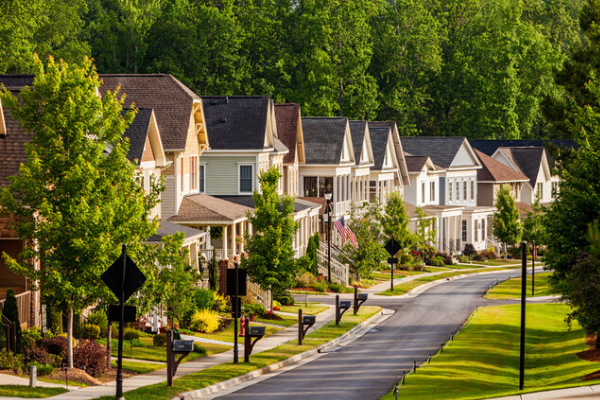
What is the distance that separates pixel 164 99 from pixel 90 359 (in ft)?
81.2

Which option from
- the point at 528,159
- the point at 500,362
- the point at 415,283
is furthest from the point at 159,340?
the point at 528,159

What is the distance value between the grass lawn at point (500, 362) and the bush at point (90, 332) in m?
10.4

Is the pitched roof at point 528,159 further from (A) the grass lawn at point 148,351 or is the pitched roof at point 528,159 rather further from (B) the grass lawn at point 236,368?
(A) the grass lawn at point 148,351

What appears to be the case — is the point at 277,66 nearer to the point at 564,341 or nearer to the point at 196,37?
the point at 196,37

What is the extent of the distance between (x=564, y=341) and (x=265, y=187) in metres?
14.0

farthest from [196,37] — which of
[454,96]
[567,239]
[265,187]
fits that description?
[567,239]

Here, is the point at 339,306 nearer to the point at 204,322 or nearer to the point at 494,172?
the point at 204,322

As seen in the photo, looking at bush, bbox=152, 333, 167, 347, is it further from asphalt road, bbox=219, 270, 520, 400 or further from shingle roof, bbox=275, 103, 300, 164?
shingle roof, bbox=275, 103, 300, 164

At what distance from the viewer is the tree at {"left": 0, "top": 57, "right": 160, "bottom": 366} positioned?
2753 centimetres

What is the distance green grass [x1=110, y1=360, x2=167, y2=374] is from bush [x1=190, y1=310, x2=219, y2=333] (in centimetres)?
779

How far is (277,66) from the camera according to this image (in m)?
110

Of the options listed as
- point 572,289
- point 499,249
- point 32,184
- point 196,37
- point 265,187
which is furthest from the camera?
point 196,37

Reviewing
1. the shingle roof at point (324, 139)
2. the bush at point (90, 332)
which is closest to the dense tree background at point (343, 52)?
the shingle roof at point (324, 139)

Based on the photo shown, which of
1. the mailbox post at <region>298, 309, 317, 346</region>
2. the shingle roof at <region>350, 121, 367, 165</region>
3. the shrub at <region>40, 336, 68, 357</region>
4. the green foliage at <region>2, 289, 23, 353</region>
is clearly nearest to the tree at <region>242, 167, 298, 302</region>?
the mailbox post at <region>298, 309, 317, 346</region>
